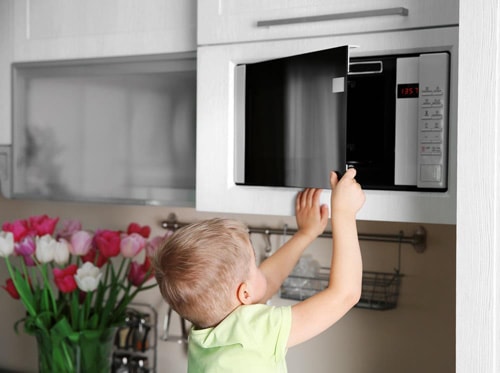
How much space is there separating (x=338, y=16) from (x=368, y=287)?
2.27 feet

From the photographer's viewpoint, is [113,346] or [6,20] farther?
[113,346]

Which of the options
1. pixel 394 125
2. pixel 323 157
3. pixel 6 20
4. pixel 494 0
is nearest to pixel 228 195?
pixel 323 157

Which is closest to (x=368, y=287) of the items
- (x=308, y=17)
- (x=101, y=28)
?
(x=308, y=17)

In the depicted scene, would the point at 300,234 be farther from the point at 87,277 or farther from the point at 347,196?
the point at 87,277

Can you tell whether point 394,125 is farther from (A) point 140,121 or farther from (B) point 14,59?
(B) point 14,59

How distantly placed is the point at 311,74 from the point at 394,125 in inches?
6.9

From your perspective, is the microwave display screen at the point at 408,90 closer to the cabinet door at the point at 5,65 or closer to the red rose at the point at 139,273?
the red rose at the point at 139,273

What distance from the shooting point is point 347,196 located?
1372mm

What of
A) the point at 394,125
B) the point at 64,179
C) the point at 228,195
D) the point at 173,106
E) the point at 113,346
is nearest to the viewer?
the point at 394,125

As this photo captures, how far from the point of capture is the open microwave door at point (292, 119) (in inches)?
53.7

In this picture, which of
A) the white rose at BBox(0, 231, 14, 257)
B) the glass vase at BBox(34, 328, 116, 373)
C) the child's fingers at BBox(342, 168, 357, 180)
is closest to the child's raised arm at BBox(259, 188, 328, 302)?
the child's fingers at BBox(342, 168, 357, 180)

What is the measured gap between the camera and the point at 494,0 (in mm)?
1172

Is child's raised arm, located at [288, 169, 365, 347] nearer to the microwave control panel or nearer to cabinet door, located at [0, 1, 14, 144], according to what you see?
the microwave control panel

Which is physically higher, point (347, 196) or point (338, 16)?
point (338, 16)
